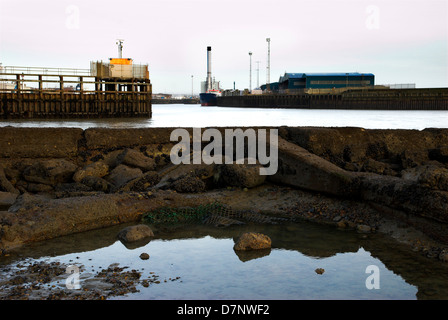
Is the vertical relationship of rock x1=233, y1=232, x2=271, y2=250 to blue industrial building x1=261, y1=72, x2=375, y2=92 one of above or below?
below

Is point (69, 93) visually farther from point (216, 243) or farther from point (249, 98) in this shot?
point (249, 98)

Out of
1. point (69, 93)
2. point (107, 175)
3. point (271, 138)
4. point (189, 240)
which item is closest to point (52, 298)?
point (189, 240)

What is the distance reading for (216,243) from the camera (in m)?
7.49

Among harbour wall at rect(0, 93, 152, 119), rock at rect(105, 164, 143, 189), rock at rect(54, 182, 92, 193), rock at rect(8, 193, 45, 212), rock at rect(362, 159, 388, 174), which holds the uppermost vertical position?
harbour wall at rect(0, 93, 152, 119)

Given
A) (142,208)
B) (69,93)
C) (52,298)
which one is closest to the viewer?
(52,298)

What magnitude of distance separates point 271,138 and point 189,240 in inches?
174

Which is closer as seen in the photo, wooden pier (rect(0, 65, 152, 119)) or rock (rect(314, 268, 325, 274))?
rock (rect(314, 268, 325, 274))

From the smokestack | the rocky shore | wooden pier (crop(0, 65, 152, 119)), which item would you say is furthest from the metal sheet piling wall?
the smokestack

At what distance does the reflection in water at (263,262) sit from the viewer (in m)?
5.55

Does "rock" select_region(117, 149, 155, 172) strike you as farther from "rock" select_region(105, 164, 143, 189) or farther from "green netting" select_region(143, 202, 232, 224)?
"green netting" select_region(143, 202, 232, 224)

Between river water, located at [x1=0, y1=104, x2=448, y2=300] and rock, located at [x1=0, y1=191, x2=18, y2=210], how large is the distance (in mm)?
2689

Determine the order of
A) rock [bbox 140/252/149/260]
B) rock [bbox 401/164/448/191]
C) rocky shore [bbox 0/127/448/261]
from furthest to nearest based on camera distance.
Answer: rocky shore [bbox 0/127/448/261], rock [bbox 401/164/448/191], rock [bbox 140/252/149/260]

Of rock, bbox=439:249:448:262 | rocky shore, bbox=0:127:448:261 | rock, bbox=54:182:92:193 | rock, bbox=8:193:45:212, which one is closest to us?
rock, bbox=439:249:448:262

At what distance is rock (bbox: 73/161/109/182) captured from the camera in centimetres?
1081
